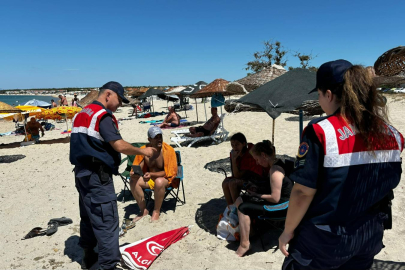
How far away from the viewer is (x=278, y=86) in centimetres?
379

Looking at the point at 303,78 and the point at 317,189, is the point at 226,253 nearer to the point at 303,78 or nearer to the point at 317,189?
the point at 317,189

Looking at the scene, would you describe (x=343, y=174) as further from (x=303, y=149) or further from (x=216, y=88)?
(x=216, y=88)

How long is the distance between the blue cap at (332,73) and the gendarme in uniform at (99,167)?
1.82 meters

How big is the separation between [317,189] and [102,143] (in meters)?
1.94

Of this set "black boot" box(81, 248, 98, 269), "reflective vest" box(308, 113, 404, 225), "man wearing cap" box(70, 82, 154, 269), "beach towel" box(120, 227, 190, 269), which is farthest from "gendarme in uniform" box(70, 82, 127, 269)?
"reflective vest" box(308, 113, 404, 225)

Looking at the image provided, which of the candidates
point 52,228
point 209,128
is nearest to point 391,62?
point 52,228

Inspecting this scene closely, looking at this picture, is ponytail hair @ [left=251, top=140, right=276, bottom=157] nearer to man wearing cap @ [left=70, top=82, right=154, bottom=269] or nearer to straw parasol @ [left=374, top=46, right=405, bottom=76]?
man wearing cap @ [left=70, top=82, right=154, bottom=269]

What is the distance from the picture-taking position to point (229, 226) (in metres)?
3.25

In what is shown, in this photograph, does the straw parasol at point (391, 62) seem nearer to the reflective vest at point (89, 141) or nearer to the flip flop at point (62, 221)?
the reflective vest at point (89, 141)

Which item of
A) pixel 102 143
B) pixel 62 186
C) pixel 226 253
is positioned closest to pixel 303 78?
pixel 226 253

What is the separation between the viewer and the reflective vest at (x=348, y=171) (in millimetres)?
1187

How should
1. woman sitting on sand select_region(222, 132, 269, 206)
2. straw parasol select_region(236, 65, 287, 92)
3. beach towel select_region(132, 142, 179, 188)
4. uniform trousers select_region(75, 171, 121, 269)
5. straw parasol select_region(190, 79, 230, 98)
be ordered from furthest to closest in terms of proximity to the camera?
straw parasol select_region(190, 79, 230, 98) < straw parasol select_region(236, 65, 287, 92) < beach towel select_region(132, 142, 179, 188) < woman sitting on sand select_region(222, 132, 269, 206) < uniform trousers select_region(75, 171, 121, 269)

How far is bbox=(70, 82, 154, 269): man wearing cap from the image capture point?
8.21 ft

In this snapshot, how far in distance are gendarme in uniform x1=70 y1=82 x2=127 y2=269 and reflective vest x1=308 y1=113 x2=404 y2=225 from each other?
185cm
